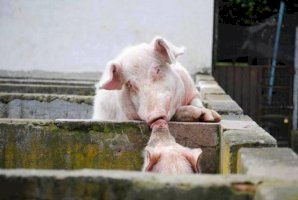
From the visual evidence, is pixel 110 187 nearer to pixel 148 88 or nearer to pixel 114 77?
pixel 148 88

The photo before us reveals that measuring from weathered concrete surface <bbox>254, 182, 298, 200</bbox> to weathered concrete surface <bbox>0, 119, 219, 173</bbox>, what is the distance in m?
1.63

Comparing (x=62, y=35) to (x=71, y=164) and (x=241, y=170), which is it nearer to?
(x=71, y=164)

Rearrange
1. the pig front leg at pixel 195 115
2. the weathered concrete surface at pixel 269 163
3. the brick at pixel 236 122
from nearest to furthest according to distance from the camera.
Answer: the weathered concrete surface at pixel 269 163
the brick at pixel 236 122
the pig front leg at pixel 195 115

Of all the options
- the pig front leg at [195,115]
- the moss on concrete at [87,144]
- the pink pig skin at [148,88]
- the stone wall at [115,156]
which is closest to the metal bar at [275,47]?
the stone wall at [115,156]

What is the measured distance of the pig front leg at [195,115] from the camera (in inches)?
133

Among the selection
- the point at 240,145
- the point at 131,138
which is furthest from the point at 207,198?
the point at 131,138

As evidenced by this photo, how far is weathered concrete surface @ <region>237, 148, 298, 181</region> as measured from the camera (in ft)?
6.03

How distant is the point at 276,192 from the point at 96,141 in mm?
1833

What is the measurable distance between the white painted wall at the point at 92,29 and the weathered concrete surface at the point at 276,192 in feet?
30.3

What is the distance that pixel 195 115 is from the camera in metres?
3.40

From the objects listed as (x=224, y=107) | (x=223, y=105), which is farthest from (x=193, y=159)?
(x=223, y=105)

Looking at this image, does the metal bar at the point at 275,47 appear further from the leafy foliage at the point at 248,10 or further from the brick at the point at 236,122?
the brick at the point at 236,122

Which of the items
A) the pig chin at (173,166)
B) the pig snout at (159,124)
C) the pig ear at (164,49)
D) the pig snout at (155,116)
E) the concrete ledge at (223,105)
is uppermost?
the pig ear at (164,49)

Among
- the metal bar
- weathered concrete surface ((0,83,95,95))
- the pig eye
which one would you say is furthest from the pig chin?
the metal bar
